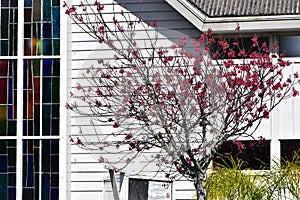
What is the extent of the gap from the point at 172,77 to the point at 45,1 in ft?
10.3

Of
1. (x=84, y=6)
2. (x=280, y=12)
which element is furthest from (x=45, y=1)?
(x=280, y=12)

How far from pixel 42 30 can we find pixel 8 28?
1.98 ft

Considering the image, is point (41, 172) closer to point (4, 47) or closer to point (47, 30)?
point (4, 47)

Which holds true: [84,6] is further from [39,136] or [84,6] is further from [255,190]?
[255,190]

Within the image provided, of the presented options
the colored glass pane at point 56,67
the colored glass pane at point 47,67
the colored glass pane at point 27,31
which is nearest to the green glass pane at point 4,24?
the colored glass pane at point 27,31

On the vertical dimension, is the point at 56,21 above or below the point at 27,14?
below

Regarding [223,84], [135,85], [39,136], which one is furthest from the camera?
[39,136]

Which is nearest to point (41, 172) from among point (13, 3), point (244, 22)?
point (13, 3)

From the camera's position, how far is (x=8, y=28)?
19125 millimetres

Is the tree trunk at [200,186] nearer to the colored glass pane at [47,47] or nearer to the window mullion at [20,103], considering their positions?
the window mullion at [20,103]

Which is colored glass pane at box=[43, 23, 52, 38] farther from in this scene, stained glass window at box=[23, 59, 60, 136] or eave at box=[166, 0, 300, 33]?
eave at box=[166, 0, 300, 33]

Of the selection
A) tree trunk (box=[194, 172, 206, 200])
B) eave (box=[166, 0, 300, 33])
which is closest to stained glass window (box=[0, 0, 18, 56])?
eave (box=[166, 0, 300, 33])

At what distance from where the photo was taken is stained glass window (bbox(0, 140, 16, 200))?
62.0ft

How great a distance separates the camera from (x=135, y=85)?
1767cm
